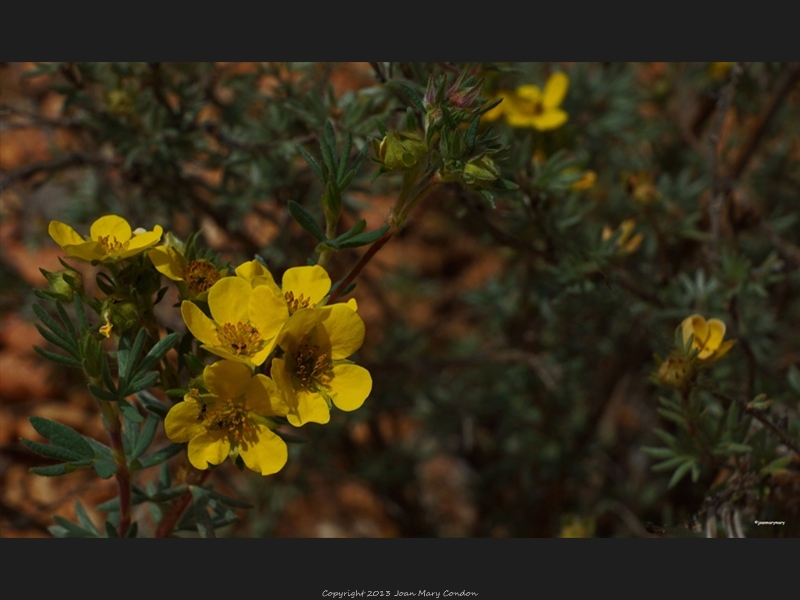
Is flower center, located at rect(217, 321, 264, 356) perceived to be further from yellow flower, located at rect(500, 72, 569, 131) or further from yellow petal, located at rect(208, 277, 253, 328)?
yellow flower, located at rect(500, 72, 569, 131)

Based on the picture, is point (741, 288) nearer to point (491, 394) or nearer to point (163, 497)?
point (491, 394)

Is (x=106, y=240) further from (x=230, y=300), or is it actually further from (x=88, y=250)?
(x=230, y=300)

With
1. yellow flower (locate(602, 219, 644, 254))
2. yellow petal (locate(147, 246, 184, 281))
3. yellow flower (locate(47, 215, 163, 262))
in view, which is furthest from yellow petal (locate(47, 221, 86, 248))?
yellow flower (locate(602, 219, 644, 254))

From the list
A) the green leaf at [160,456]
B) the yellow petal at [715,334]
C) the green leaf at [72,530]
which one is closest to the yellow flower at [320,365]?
the green leaf at [160,456]

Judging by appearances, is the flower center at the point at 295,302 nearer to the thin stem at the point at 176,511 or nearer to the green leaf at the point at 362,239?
the green leaf at the point at 362,239

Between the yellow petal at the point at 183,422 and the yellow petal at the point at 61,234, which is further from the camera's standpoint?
the yellow petal at the point at 61,234

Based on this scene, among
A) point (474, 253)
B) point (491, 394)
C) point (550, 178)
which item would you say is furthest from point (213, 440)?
point (474, 253)

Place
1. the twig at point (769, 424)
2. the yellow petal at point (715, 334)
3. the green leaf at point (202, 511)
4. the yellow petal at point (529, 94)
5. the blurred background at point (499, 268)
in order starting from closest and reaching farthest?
the green leaf at point (202, 511) < the twig at point (769, 424) < the yellow petal at point (715, 334) < the blurred background at point (499, 268) < the yellow petal at point (529, 94)
